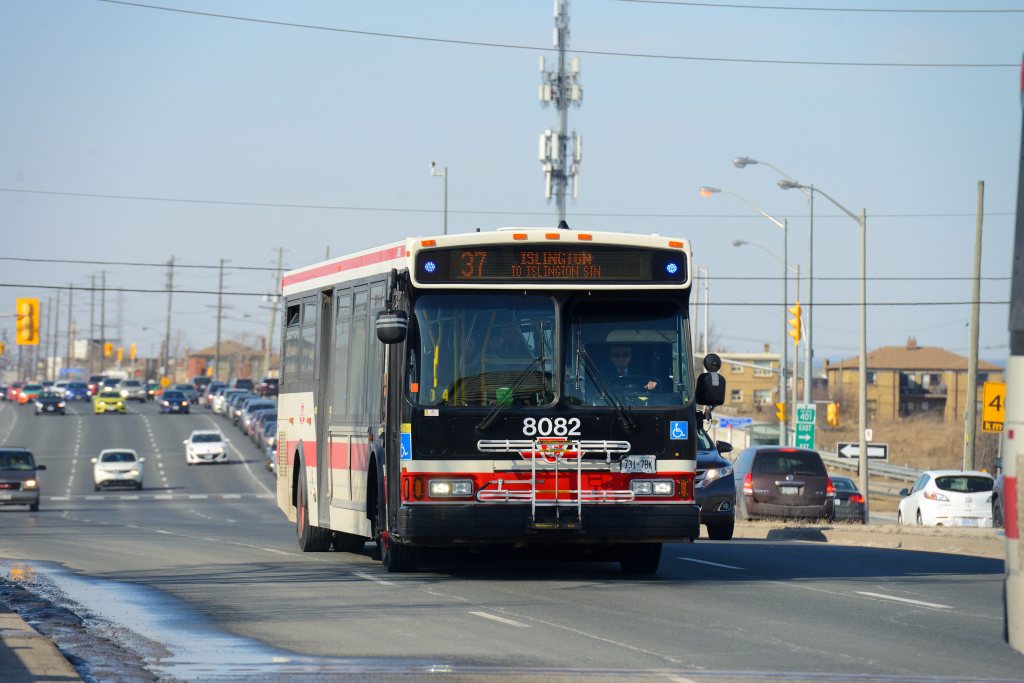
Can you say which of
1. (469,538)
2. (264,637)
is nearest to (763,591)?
(469,538)

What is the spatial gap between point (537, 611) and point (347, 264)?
233 inches

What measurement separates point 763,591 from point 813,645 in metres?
4.05

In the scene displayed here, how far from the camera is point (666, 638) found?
39.2ft

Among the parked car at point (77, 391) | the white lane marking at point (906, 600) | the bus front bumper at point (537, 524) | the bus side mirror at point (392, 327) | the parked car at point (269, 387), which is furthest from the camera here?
the parked car at point (77, 391)

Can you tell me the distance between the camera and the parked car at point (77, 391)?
116625 millimetres

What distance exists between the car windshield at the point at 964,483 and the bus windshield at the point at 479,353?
18.9 meters

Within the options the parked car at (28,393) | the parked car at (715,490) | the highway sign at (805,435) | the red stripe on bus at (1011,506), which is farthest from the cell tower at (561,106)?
the parked car at (28,393)

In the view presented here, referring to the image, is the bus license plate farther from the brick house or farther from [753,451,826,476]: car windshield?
the brick house

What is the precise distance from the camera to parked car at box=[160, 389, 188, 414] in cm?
9588

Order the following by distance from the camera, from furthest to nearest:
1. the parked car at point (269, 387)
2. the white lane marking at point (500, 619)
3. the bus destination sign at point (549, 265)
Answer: the parked car at point (269, 387) < the bus destination sign at point (549, 265) < the white lane marking at point (500, 619)

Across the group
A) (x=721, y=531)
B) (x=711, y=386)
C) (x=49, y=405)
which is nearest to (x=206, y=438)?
(x=49, y=405)

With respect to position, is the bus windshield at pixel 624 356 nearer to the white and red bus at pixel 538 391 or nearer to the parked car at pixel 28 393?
the white and red bus at pixel 538 391

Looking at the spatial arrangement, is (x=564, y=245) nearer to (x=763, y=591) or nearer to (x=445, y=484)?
(x=445, y=484)

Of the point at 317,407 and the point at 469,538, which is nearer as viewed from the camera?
the point at 469,538
